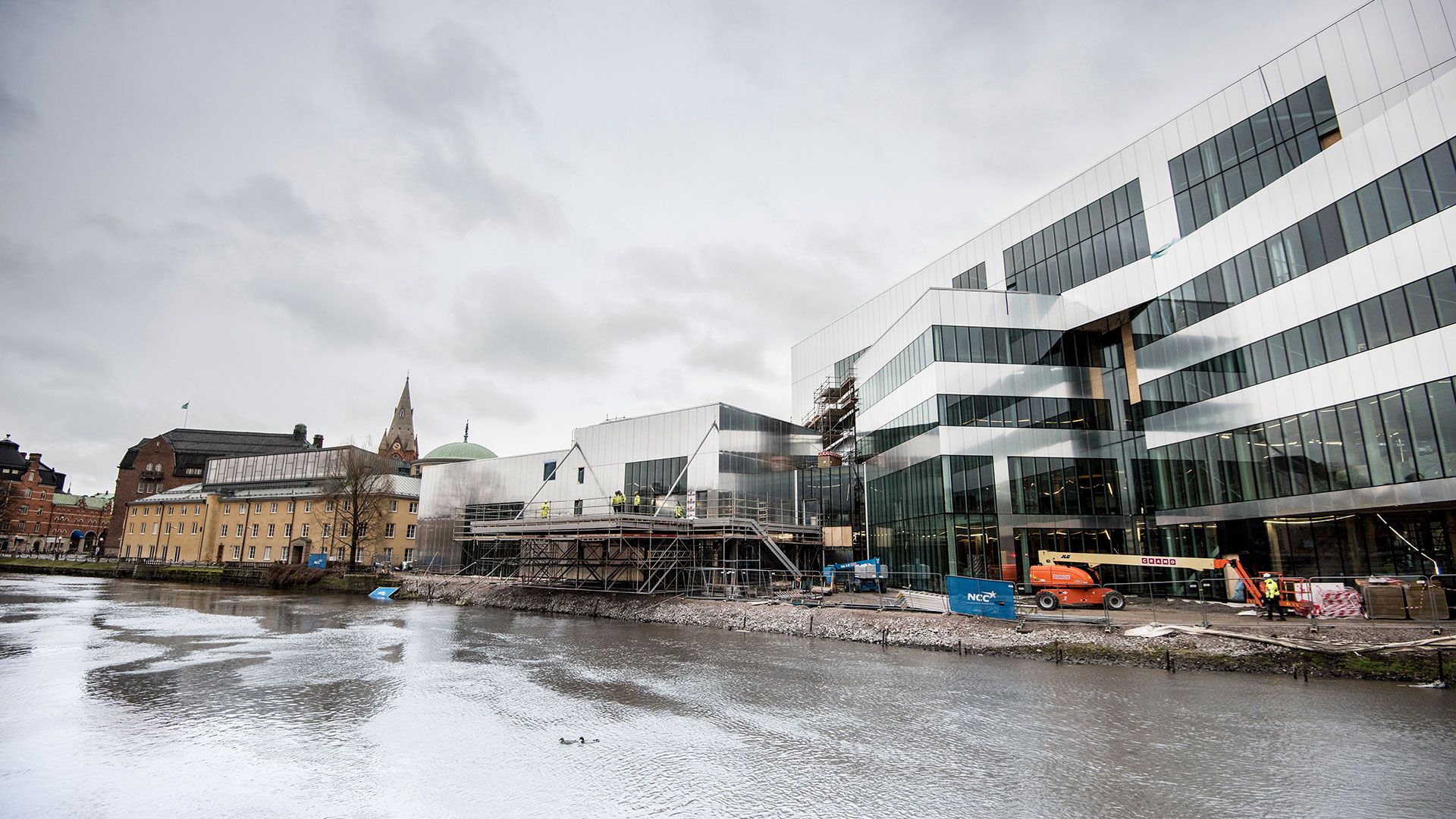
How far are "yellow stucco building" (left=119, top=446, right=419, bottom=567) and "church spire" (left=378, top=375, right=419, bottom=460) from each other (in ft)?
125

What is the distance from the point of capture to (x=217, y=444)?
359 feet

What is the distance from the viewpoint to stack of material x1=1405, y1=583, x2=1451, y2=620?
19797 millimetres

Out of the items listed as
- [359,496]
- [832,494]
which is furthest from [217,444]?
[832,494]

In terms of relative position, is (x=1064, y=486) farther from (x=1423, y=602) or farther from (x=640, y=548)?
(x=640, y=548)

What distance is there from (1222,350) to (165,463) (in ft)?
425

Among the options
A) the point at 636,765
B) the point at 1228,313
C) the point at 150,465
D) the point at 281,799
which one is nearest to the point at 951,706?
the point at 636,765

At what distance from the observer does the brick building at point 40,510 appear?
11088 centimetres

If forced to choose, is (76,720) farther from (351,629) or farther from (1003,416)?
(1003,416)

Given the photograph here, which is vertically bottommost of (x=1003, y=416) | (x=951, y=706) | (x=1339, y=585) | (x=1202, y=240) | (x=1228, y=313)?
(x=951, y=706)

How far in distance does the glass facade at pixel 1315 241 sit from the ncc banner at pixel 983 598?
55.7 feet

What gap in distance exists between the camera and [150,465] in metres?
103

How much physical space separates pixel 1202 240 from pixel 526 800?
34.4 m

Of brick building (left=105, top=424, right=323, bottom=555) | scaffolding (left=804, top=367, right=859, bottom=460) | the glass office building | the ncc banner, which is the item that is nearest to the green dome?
brick building (left=105, top=424, right=323, bottom=555)

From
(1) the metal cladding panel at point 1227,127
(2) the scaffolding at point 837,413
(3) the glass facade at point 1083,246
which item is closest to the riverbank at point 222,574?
(2) the scaffolding at point 837,413
